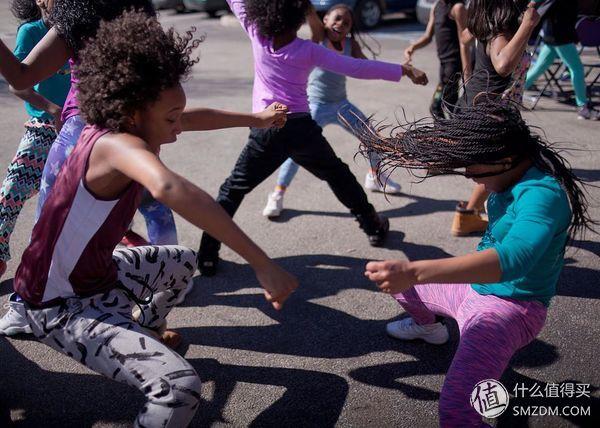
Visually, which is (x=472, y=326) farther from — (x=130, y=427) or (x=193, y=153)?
(x=193, y=153)

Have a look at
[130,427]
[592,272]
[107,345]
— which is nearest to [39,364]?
[130,427]

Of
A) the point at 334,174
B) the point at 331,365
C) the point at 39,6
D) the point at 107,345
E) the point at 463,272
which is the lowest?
the point at 331,365

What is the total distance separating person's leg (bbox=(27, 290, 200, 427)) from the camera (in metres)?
2.02

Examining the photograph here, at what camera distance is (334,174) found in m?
3.79

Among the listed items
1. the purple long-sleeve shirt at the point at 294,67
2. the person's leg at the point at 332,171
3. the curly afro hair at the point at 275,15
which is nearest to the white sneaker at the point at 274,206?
the person's leg at the point at 332,171

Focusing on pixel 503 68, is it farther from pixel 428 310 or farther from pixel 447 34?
pixel 447 34

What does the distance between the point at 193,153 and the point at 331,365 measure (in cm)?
351

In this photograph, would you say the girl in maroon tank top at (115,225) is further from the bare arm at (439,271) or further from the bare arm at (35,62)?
the bare arm at (35,62)

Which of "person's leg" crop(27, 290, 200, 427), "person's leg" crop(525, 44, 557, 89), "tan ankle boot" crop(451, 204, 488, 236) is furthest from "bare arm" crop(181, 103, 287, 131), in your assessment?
"person's leg" crop(525, 44, 557, 89)

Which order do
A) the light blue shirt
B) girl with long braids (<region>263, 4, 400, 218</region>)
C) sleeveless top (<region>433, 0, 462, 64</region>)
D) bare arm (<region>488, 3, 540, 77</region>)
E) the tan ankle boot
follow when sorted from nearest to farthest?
the light blue shirt < bare arm (<region>488, 3, 540, 77</region>) < the tan ankle boot < girl with long braids (<region>263, 4, 400, 218</region>) < sleeveless top (<region>433, 0, 462, 64</region>)

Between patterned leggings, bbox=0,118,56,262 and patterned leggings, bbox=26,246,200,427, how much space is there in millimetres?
1184

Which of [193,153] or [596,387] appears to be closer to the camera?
[596,387]

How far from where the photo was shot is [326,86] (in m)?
4.50

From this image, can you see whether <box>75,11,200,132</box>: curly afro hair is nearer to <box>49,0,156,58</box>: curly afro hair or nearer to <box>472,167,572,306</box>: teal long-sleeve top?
<box>49,0,156,58</box>: curly afro hair
